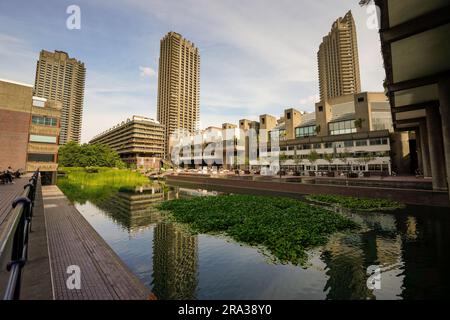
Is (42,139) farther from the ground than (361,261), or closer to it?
farther from the ground

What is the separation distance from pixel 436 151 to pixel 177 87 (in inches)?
5935

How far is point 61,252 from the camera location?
894 centimetres

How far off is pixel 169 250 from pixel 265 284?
224 inches

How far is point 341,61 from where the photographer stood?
139 metres

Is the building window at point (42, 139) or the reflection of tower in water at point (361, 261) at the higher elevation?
the building window at point (42, 139)

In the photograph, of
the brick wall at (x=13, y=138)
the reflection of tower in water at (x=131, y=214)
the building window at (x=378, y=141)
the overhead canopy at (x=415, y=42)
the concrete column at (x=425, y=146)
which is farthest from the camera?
the building window at (x=378, y=141)

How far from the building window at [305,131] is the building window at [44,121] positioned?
6031cm

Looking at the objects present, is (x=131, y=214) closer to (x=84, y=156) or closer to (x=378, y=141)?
(x=378, y=141)

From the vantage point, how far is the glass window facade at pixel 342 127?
56153mm

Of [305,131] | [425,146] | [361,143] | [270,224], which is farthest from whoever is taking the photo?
[305,131]

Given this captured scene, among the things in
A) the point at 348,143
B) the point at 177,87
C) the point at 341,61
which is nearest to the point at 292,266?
the point at 348,143

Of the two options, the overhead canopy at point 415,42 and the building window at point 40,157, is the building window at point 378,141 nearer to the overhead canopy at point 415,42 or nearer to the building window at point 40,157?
the overhead canopy at point 415,42

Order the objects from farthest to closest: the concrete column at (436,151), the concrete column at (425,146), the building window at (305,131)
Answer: the building window at (305,131) < the concrete column at (425,146) < the concrete column at (436,151)

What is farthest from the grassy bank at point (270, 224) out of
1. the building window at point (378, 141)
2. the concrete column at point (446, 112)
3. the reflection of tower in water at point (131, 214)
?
the building window at point (378, 141)
